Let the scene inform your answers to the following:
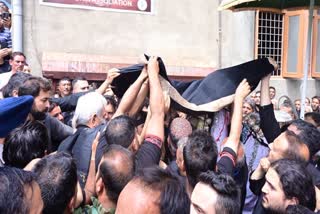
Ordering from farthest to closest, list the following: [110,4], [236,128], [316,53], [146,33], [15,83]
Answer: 1. [316,53]
2. [146,33]
3. [110,4]
4. [15,83]
5. [236,128]

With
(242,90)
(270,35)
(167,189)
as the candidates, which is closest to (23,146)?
(167,189)

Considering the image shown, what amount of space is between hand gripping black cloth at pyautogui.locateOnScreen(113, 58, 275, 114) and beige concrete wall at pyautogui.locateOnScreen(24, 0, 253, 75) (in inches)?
243

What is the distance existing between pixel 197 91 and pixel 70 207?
1.42m

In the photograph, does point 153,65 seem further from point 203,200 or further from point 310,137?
point 310,137

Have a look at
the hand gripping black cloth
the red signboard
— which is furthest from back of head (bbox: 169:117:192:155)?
the red signboard

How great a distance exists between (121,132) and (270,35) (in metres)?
9.52

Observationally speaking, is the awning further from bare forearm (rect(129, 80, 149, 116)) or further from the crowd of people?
bare forearm (rect(129, 80, 149, 116))

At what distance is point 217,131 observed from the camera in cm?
309

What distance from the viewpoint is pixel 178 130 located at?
3.08m

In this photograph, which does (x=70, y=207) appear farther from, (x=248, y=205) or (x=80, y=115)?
(x=248, y=205)

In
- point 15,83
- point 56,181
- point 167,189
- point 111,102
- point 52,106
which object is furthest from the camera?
point 111,102

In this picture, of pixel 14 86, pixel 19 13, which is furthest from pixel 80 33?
pixel 14 86

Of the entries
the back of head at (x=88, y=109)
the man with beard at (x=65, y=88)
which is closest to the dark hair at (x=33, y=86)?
the back of head at (x=88, y=109)

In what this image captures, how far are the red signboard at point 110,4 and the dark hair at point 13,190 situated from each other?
25.9 feet
